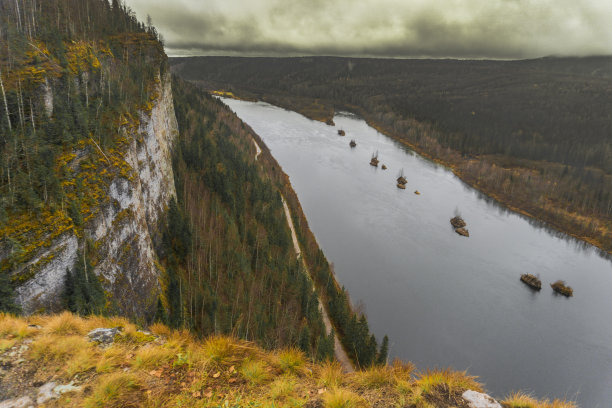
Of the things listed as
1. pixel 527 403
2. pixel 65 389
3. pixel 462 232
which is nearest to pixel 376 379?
pixel 527 403

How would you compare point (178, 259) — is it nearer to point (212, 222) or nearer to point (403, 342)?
point (212, 222)

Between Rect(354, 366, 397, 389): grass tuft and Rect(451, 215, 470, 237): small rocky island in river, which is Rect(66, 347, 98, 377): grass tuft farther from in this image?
Rect(451, 215, 470, 237): small rocky island in river

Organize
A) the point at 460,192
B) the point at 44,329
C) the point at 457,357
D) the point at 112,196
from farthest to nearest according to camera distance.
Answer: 1. the point at 460,192
2. the point at 457,357
3. the point at 112,196
4. the point at 44,329

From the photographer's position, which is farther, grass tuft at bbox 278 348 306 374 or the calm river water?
the calm river water

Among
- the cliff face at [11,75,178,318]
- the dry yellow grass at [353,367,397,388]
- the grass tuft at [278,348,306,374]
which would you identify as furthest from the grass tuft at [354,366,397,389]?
the cliff face at [11,75,178,318]

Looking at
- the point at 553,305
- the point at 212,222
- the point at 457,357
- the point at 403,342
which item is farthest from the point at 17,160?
the point at 553,305

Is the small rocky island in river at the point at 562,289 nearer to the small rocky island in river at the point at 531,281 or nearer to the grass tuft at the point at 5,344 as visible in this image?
the small rocky island in river at the point at 531,281
